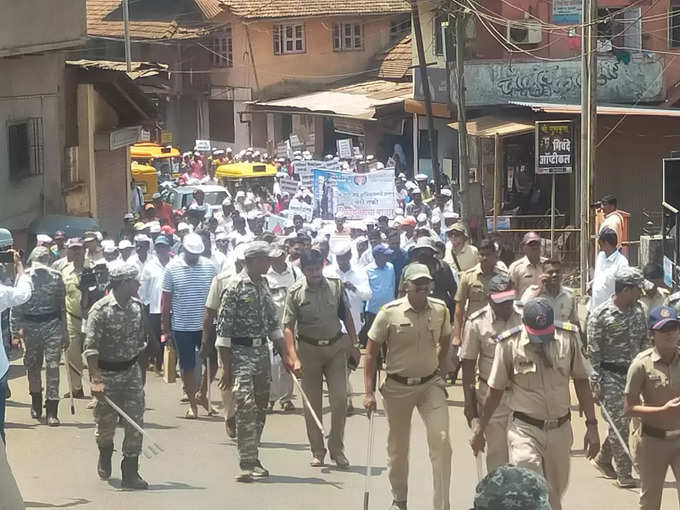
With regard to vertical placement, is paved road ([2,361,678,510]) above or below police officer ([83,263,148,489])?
below

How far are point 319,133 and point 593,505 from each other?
3980 centimetres

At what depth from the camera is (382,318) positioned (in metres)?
9.35

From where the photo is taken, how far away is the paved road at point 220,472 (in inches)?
392

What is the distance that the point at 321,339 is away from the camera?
1097 cm

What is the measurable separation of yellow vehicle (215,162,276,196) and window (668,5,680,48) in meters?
10.7

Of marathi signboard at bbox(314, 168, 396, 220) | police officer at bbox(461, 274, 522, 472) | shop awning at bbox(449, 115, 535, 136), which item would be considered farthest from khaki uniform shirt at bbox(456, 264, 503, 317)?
shop awning at bbox(449, 115, 535, 136)

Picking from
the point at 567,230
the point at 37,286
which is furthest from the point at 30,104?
the point at 37,286

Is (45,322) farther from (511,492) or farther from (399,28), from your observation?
(399,28)

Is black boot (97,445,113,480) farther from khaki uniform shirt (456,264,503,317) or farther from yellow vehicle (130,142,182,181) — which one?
yellow vehicle (130,142,182,181)

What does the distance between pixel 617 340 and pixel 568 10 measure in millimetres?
21163

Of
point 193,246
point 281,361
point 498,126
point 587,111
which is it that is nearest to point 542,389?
point 281,361

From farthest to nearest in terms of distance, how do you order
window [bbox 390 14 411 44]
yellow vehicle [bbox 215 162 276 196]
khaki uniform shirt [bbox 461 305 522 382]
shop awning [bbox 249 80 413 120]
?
window [bbox 390 14 411 44] < shop awning [bbox 249 80 413 120] < yellow vehicle [bbox 215 162 276 196] < khaki uniform shirt [bbox 461 305 522 382]

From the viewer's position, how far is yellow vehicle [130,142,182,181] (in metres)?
39.4

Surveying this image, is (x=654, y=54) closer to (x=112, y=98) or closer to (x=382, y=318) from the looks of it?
(x=112, y=98)
